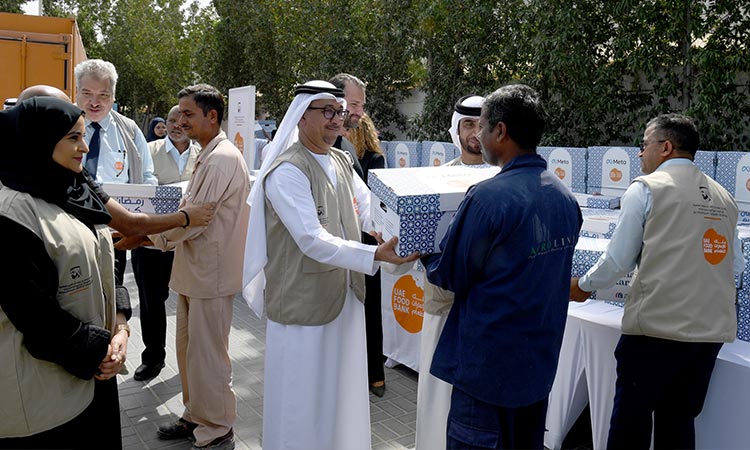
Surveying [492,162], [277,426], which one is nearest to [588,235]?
[492,162]

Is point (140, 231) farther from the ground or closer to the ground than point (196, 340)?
farther from the ground

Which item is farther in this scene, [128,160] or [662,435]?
[128,160]

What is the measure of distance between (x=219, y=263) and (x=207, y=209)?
1.09 feet

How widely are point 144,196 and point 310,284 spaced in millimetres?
1290

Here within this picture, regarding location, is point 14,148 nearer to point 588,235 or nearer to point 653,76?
point 588,235

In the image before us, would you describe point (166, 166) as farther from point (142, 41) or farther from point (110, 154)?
point (142, 41)

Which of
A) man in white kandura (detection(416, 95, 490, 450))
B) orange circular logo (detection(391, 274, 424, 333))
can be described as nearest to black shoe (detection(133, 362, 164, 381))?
orange circular logo (detection(391, 274, 424, 333))

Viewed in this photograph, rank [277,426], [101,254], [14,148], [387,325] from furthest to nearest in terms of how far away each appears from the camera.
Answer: [387,325], [277,426], [101,254], [14,148]

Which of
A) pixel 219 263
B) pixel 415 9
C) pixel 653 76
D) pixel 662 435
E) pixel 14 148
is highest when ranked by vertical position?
pixel 415 9

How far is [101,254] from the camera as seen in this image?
2156 millimetres

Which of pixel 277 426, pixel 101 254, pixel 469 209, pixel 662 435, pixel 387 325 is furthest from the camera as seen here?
pixel 387 325

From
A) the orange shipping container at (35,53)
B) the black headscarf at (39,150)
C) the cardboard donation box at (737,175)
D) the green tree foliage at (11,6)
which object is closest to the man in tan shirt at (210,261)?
the black headscarf at (39,150)

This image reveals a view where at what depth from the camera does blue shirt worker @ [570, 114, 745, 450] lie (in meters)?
2.85

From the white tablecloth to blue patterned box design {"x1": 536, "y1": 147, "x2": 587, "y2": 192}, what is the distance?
281 cm
